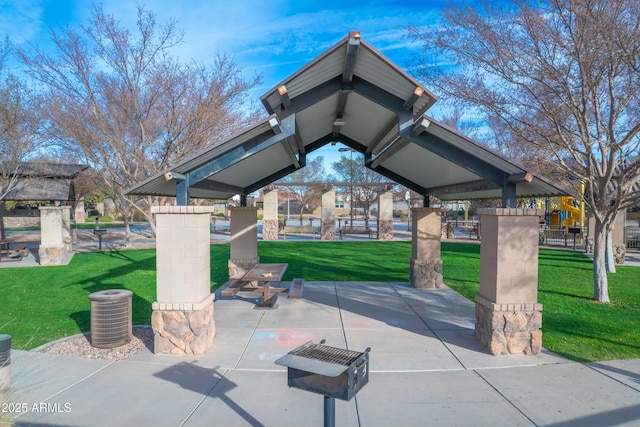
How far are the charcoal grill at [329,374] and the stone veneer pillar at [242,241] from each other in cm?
858

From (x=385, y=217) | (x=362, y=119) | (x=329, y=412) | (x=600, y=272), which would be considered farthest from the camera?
(x=385, y=217)

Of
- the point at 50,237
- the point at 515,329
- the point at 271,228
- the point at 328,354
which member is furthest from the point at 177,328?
the point at 271,228

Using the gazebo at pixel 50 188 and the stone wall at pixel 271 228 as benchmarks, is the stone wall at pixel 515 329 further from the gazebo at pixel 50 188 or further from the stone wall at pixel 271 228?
the stone wall at pixel 271 228

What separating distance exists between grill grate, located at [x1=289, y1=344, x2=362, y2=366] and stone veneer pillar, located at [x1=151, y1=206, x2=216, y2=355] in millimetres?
3214

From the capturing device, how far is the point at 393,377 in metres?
5.11

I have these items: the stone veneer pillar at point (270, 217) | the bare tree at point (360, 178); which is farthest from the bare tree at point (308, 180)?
the stone veneer pillar at point (270, 217)

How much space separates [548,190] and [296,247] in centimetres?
1659

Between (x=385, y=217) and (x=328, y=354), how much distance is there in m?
23.8

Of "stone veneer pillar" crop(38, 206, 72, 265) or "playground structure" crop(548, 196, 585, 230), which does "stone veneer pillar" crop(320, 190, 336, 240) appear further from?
"stone veneer pillar" crop(38, 206, 72, 265)

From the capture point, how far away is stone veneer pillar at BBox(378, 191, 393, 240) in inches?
1035

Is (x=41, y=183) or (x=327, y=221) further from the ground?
(x=41, y=183)

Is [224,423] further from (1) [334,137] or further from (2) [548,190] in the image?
(1) [334,137]

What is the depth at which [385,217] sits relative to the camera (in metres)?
26.4

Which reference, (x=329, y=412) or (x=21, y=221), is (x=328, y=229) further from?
(x=21, y=221)
